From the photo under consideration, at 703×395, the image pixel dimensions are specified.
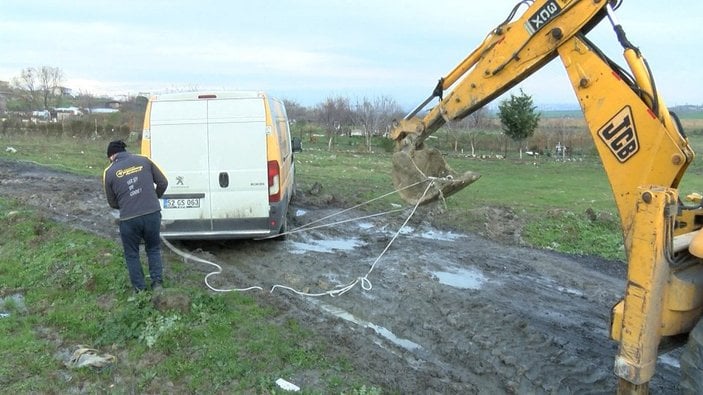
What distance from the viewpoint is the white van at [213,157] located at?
334 inches

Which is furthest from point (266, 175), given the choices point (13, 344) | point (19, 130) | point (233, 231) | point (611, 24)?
point (19, 130)

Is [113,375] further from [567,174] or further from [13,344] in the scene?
[567,174]

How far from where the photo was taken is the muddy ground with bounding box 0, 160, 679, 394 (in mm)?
4949

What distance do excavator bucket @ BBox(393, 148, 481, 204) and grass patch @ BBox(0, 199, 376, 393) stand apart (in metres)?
2.54

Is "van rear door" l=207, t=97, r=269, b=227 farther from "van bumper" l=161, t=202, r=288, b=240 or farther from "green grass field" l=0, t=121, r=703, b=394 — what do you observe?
"green grass field" l=0, t=121, r=703, b=394

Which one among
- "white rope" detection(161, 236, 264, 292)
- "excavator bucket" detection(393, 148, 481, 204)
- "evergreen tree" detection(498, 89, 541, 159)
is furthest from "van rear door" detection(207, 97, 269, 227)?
"evergreen tree" detection(498, 89, 541, 159)

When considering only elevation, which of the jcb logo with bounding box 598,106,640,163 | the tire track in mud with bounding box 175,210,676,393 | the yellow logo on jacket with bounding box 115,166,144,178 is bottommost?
the tire track in mud with bounding box 175,210,676,393

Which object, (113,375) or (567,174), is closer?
(113,375)

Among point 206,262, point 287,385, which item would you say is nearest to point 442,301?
point 287,385

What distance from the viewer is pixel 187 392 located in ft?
15.0

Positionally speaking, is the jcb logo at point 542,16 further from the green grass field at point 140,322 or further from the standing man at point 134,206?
the standing man at point 134,206

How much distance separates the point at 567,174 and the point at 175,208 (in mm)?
18727

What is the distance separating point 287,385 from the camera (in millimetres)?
4582

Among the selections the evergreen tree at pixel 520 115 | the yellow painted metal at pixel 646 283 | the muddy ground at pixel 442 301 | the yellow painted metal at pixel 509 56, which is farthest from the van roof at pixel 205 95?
the evergreen tree at pixel 520 115
